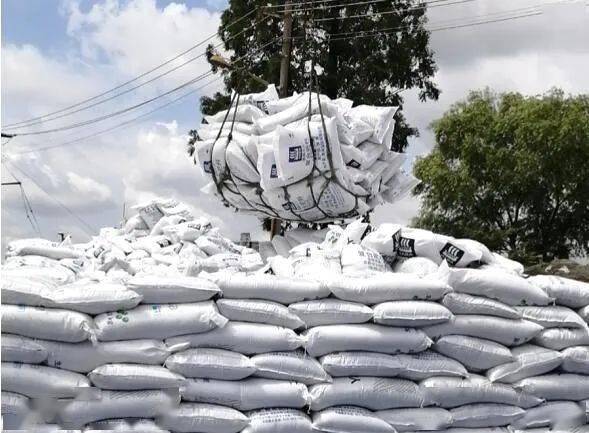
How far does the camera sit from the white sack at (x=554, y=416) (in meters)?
3.85

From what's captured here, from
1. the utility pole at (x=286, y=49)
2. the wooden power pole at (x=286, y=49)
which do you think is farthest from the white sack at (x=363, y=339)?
the utility pole at (x=286, y=49)

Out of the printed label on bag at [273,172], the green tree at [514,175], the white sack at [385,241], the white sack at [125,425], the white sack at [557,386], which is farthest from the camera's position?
the green tree at [514,175]

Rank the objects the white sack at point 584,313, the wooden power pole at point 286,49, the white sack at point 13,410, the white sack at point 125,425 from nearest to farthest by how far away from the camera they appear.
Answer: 1. the white sack at point 13,410
2. the white sack at point 125,425
3. the white sack at point 584,313
4. the wooden power pole at point 286,49

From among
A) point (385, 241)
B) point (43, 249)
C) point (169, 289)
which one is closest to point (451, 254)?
point (385, 241)

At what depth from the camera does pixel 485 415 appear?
12.2 feet

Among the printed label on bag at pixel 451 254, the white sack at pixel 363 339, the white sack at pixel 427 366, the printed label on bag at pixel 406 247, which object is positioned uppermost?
the printed label on bag at pixel 406 247

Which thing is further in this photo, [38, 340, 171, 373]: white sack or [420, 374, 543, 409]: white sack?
[420, 374, 543, 409]: white sack

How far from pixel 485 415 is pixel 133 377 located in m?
1.70

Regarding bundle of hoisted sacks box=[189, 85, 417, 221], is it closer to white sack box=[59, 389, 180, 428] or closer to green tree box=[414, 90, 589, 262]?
white sack box=[59, 389, 180, 428]

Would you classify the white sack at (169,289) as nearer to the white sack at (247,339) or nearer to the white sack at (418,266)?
the white sack at (247,339)

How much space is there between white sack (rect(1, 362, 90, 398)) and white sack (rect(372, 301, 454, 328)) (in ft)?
4.35

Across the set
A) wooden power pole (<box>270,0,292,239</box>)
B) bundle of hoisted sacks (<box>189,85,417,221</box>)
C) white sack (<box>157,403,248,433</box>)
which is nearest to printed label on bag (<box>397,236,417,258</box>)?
bundle of hoisted sacks (<box>189,85,417,221</box>)

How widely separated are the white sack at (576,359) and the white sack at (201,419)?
5.55 feet

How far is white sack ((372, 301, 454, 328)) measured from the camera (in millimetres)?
3512
